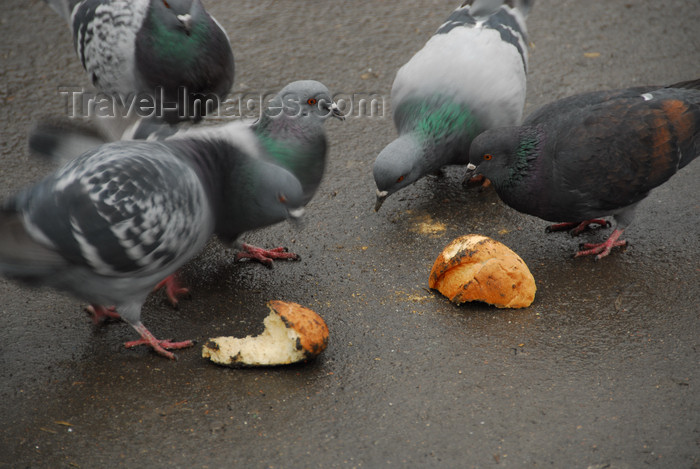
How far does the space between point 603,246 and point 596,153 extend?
0.55 m

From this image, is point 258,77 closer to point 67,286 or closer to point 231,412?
point 67,286

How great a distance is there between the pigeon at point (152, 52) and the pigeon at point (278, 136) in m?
0.40

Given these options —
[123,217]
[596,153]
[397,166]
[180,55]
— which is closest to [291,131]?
[397,166]

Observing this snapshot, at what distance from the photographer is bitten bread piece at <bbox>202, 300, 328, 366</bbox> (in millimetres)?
3021

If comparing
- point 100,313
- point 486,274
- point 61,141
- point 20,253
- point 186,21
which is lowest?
point 100,313

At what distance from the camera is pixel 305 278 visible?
3777 millimetres

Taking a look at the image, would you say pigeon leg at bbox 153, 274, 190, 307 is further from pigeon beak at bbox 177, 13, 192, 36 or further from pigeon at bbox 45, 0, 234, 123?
pigeon beak at bbox 177, 13, 192, 36

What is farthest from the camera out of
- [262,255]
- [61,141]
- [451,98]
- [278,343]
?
[451,98]

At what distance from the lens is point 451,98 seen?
13.9ft

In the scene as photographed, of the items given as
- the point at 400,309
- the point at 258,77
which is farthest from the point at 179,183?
the point at 258,77

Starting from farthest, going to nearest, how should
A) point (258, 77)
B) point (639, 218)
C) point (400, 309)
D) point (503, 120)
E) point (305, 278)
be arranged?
1. point (258, 77)
2. point (503, 120)
3. point (639, 218)
4. point (305, 278)
5. point (400, 309)

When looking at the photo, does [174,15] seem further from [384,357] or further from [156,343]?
[384,357]

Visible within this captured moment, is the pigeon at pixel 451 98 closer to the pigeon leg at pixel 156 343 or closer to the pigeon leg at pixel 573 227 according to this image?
the pigeon leg at pixel 573 227

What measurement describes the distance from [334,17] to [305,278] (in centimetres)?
317
